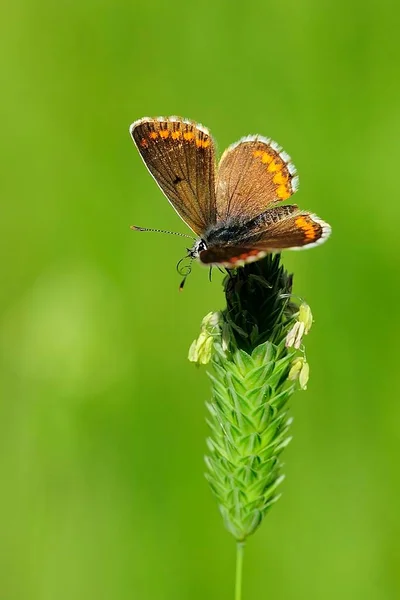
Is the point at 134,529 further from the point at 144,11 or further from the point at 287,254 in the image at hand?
the point at 144,11

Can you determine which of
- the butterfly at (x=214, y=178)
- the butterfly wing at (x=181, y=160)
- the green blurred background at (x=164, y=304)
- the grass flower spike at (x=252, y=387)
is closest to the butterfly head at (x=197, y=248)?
the butterfly at (x=214, y=178)

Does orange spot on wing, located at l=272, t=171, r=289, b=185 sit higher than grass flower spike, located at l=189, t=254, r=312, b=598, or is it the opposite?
orange spot on wing, located at l=272, t=171, r=289, b=185

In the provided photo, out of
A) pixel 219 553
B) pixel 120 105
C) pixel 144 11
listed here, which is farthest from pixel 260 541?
pixel 144 11

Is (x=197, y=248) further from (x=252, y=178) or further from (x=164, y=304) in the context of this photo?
(x=164, y=304)

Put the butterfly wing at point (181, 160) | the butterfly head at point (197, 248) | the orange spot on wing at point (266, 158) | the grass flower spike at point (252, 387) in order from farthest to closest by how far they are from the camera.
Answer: the orange spot on wing at point (266, 158)
the butterfly wing at point (181, 160)
the butterfly head at point (197, 248)
the grass flower spike at point (252, 387)

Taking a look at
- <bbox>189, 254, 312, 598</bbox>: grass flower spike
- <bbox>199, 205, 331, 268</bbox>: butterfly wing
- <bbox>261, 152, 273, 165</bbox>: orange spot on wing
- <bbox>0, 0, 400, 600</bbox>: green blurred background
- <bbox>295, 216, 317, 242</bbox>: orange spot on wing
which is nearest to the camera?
<bbox>199, 205, 331, 268</bbox>: butterfly wing

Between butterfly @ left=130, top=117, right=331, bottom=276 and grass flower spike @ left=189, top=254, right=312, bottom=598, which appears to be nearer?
grass flower spike @ left=189, top=254, right=312, bottom=598

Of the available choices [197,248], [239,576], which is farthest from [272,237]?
[239,576]

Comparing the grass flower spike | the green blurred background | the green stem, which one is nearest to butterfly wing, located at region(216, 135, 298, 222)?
the grass flower spike

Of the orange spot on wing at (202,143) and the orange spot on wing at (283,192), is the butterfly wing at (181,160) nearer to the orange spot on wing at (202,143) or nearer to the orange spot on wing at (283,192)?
the orange spot on wing at (202,143)

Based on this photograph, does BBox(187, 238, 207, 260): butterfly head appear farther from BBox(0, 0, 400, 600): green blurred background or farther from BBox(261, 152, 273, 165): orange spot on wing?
BBox(0, 0, 400, 600): green blurred background
